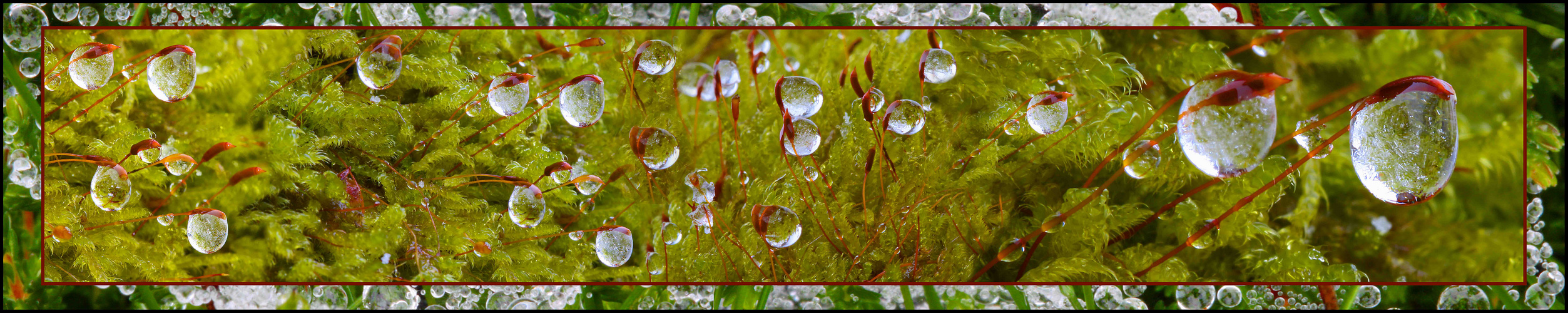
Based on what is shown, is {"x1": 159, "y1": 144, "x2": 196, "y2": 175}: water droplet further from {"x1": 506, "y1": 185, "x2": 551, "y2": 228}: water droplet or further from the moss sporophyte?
{"x1": 506, "y1": 185, "x2": 551, "y2": 228}: water droplet

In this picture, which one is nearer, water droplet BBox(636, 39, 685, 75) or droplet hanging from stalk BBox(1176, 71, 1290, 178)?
droplet hanging from stalk BBox(1176, 71, 1290, 178)

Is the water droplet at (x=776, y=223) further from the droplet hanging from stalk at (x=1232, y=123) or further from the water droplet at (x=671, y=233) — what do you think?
the droplet hanging from stalk at (x=1232, y=123)

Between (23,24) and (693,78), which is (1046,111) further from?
(23,24)

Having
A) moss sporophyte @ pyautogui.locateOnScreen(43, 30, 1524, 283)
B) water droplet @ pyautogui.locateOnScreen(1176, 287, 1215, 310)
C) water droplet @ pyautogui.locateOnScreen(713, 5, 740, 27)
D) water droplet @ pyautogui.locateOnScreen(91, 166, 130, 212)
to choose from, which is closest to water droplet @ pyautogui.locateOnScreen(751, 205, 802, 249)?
moss sporophyte @ pyautogui.locateOnScreen(43, 30, 1524, 283)

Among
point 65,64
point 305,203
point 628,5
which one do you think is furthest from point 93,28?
point 628,5

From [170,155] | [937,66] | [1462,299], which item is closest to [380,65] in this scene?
[170,155]

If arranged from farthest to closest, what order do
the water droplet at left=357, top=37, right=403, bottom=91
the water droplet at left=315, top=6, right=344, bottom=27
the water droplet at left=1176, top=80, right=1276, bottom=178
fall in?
the water droplet at left=315, top=6, right=344, bottom=27, the water droplet at left=357, top=37, right=403, bottom=91, the water droplet at left=1176, top=80, right=1276, bottom=178
